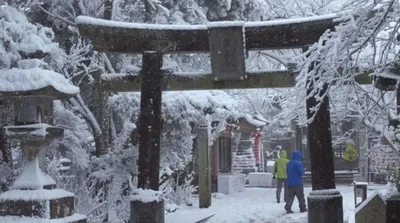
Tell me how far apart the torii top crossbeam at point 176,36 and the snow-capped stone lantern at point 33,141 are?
1.69 meters

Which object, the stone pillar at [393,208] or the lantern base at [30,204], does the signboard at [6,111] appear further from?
the stone pillar at [393,208]

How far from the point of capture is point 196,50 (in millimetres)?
10711

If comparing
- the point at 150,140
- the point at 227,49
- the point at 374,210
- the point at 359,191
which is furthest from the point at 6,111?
the point at 359,191

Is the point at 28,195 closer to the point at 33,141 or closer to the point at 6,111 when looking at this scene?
the point at 33,141

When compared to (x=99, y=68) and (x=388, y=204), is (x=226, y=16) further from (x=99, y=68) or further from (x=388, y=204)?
(x=388, y=204)

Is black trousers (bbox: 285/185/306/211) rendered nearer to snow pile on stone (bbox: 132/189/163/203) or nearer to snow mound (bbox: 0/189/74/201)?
snow pile on stone (bbox: 132/189/163/203)

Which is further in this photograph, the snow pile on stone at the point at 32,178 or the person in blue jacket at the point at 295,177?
the person in blue jacket at the point at 295,177

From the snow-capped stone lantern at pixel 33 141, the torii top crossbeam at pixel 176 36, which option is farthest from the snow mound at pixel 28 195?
the torii top crossbeam at pixel 176 36

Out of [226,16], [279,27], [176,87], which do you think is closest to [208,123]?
[226,16]

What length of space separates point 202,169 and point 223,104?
248 centimetres

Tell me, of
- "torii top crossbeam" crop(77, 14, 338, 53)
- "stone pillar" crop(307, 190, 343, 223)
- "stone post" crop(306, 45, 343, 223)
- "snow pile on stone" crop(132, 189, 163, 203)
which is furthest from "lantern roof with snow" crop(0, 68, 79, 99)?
"stone pillar" crop(307, 190, 343, 223)

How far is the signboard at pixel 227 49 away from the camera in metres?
10.3

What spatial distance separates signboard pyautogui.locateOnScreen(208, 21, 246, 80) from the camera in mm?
10320

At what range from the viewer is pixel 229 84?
35.6ft
